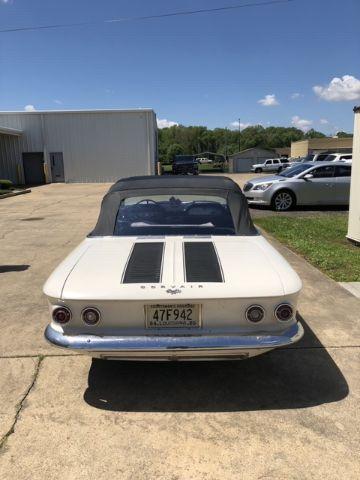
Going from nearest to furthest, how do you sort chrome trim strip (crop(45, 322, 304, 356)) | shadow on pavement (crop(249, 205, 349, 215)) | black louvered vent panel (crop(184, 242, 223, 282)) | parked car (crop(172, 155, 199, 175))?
chrome trim strip (crop(45, 322, 304, 356)) < black louvered vent panel (crop(184, 242, 223, 282)) < shadow on pavement (crop(249, 205, 349, 215)) < parked car (crop(172, 155, 199, 175))

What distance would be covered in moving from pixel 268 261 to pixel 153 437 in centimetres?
147

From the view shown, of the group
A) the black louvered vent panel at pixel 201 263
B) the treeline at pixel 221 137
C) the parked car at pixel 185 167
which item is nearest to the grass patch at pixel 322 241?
the black louvered vent panel at pixel 201 263

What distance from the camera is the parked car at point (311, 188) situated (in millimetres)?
13133

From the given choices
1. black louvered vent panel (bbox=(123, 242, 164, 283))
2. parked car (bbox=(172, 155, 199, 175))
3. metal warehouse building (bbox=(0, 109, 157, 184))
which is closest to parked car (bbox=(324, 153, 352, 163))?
parked car (bbox=(172, 155, 199, 175))

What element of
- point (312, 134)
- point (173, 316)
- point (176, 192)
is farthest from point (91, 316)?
point (312, 134)

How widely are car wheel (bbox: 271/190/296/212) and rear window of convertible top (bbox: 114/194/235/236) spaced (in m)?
9.28

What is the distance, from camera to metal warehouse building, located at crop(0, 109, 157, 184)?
102 feet

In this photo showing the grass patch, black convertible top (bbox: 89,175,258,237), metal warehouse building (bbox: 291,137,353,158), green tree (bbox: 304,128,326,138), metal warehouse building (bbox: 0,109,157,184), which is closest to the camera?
black convertible top (bbox: 89,175,258,237)

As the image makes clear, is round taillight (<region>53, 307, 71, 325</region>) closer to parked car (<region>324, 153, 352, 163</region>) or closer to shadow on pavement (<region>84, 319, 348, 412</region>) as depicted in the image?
shadow on pavement (<region>84, 319, 348, 412</region>)

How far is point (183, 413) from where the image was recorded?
2.90 metres

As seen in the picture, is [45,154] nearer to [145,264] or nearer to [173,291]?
[145,264]

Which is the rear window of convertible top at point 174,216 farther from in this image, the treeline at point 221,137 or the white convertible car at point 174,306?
the treeline at point 221,137

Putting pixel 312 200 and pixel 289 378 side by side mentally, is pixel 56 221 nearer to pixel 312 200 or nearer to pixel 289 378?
pixel 312 200

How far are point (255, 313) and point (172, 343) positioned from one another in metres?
0.58
